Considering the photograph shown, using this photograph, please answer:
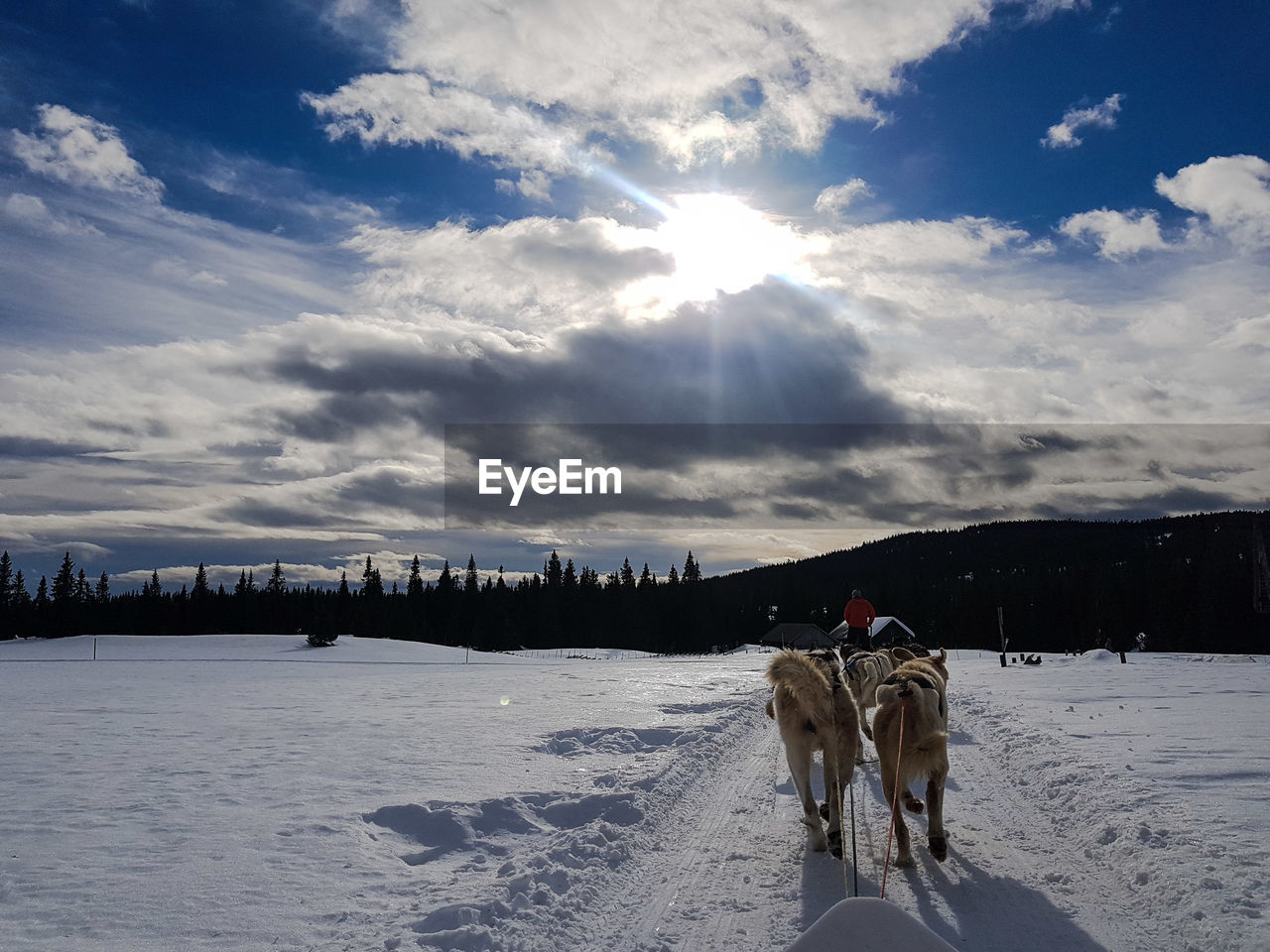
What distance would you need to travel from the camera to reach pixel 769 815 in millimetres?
6934

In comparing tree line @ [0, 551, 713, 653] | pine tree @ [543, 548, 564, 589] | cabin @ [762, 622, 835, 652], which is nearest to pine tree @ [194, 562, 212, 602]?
tree line @ [0, 551, 713, 653]

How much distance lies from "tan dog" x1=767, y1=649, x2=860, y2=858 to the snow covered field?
0.36 metres

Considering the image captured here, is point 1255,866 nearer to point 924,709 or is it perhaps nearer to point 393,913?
point 924,709

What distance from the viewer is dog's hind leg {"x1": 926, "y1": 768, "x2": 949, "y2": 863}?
18.2ft

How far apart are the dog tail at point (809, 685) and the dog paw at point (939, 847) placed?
108 centimetres

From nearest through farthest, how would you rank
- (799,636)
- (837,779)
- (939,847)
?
(939,847) < (837,779) < (799,636)

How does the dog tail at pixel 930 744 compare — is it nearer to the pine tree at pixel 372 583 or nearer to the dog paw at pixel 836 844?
the dog paw at pixel 836 844

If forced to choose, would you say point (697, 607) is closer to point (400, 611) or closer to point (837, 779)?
point (400, 611)

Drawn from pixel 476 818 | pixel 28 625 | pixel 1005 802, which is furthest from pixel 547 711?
pixel 28 625

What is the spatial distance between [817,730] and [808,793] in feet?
1.63

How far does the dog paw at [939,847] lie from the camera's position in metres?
5.50

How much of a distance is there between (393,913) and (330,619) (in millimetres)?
49455

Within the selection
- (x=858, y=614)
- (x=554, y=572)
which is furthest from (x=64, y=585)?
(x=858, y=614)

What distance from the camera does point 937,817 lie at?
5605 mm
